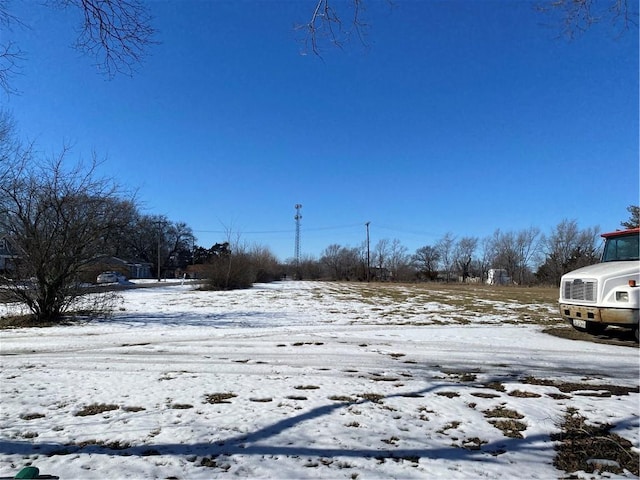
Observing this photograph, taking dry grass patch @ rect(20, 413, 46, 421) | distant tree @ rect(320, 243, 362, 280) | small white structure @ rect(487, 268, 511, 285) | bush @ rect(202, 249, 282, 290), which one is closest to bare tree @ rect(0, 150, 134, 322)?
dry grass patch @ rect(20, 413, 46, 421)

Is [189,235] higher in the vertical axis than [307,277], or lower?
higher

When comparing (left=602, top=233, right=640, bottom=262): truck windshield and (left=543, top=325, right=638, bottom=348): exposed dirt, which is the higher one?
(left=602, top=233, right=640, bottom=262): truck windshield

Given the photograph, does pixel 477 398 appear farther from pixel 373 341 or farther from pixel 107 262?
pixel 107 262

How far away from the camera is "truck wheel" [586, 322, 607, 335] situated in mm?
10245

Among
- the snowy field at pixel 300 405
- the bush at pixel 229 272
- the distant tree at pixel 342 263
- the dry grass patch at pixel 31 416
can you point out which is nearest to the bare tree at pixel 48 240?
the snowy field at pixel 300 405

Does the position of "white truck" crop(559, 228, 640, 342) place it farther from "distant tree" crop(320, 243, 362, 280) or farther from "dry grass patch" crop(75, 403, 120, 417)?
"distant tree" crop(320, 243, 362, 280)

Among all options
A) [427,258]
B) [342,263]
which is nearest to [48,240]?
[342,263]

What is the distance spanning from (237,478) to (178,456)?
645mm

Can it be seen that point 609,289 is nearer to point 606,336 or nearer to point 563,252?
point 606,336

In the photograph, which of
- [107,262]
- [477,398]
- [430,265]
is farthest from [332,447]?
[430,265]

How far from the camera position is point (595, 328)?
34.6ft

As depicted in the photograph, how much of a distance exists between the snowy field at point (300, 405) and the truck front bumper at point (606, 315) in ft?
1.95

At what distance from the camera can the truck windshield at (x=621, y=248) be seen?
33.6 ft

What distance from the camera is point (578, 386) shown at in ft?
19.0
